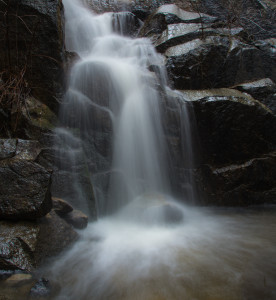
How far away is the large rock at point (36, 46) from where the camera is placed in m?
3.79

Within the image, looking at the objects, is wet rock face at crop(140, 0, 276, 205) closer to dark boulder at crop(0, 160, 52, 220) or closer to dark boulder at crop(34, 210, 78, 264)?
dark boulder at crop(34, 210, 78, 264)

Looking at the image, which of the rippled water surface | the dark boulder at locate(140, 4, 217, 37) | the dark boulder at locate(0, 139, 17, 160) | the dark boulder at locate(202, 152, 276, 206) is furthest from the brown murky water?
the dark boulder at locate(140, 4, 217, 37)

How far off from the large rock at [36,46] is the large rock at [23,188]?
5.50ft

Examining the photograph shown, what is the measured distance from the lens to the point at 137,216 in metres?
3.75

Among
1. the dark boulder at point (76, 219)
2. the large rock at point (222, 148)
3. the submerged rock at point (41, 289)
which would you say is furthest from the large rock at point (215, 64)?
the submerged rock at point (41, 289)

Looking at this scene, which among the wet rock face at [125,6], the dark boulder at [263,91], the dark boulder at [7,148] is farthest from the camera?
the wet rock face at [125,6]

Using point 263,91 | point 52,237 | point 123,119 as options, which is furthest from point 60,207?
point 263,91

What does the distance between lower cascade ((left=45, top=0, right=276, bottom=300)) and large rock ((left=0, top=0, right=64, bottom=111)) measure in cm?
42

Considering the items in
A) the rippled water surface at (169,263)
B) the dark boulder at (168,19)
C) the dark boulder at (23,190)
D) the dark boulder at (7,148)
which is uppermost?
the dark boulder at (168,19)

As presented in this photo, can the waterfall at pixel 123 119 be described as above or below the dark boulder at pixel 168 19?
below

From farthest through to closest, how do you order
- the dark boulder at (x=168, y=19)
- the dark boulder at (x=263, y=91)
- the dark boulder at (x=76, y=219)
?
the dark boulder at (x=168, y=19) → the dark boulder at (x=263, y=91) → the dark boulder at (x=76, y=219)

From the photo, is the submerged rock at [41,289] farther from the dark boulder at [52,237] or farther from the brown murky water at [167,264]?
the dark boulder at [52,237]

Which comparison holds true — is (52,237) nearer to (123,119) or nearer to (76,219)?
(76,219)

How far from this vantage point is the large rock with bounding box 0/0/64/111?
12.4 ft
